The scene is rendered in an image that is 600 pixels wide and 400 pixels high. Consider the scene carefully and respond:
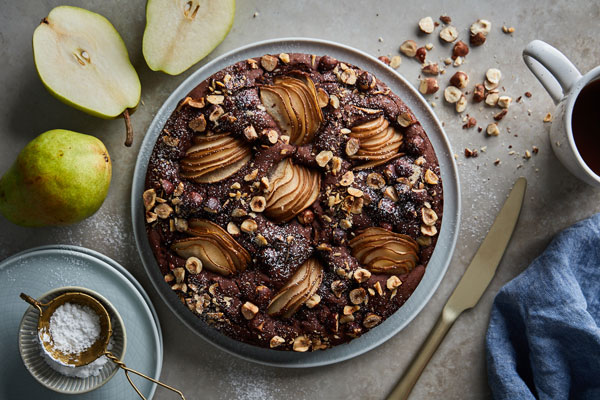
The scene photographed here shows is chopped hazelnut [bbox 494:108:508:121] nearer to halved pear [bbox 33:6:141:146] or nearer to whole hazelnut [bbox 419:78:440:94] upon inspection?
whole hazelnut [bbox 419:78:440:94]

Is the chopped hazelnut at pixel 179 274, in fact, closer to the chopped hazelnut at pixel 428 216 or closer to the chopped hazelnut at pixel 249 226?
the chopped hazelnut at pixel 249 226

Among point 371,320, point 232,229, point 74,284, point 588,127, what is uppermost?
point 588,127

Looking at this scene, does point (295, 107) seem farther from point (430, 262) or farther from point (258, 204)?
point (430, 262)

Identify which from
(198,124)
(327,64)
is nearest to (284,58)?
(327,64)

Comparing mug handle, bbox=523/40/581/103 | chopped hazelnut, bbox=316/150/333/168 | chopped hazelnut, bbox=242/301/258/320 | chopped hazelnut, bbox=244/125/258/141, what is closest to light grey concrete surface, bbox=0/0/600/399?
mug handle, bbox=523/40/581/103

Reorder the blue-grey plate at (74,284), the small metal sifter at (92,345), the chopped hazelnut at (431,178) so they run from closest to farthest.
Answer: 1. the small metal sifter at (92,345)
2. the chopped hazelnut at (431,178)
3. the blue-grey plate at (74,284)

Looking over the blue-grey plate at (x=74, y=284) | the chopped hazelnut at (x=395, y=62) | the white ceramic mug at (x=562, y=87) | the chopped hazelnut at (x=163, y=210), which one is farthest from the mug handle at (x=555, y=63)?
the blue-grey plate at (x=74, y=284)

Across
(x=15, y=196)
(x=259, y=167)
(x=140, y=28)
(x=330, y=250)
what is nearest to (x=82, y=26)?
(x=140, y=28)

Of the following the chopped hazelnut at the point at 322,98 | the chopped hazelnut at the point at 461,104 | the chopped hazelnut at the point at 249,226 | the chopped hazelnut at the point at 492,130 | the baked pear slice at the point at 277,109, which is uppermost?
the chopped hazelnut at the point at 461,104
